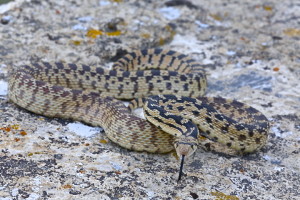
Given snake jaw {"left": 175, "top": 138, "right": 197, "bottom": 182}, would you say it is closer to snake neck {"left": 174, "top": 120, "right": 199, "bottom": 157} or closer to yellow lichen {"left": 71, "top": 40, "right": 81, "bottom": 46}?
snake neck {"left": 174, "top": 120, "right": 199, "bottom": 157}

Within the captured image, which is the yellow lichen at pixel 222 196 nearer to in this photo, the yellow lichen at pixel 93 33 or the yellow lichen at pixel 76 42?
the yellow lichen at pixel 76 42

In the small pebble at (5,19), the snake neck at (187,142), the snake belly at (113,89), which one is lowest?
the snake belly at (113,89)

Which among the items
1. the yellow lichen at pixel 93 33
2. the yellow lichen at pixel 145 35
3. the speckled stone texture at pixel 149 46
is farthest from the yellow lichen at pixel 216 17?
the yellow lichen at pixel 93 33

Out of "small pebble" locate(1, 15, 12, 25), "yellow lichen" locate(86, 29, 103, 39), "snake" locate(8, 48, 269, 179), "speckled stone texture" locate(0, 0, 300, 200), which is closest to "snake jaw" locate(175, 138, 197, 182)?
"snake" locate(8, 48, 269, 179)

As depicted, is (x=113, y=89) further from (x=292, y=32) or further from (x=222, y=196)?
(x=292, y=32)

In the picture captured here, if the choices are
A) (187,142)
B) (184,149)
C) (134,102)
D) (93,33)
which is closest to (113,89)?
(134,102)
